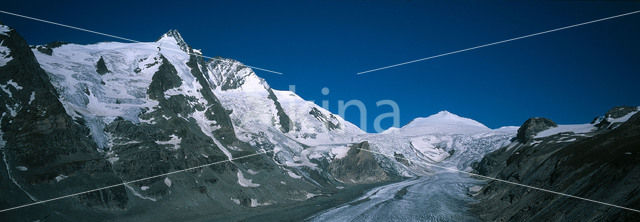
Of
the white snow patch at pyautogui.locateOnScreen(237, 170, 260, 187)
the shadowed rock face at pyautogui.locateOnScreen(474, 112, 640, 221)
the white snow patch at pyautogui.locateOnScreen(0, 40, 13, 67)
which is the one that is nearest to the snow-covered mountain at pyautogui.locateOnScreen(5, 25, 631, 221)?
the white snow patch at pyautogui.locateOnScreen(0, 40, 13, 67)

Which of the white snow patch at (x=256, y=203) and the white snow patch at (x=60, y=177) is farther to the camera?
the white snow patch at (x=256, y=203)

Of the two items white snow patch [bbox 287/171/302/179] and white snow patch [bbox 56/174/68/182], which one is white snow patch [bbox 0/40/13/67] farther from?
white snow patch [bbox 287/171/302/179]

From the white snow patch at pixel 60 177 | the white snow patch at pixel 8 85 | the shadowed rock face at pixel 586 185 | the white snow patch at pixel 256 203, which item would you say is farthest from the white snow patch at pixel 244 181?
the shadowed rock face at pixel 586 185

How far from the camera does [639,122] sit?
50000 mm

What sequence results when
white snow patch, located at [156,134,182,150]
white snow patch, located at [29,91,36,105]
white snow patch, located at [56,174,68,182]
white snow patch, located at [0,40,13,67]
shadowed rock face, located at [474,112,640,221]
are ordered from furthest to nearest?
white snow patch, located at [156,134,182,150] → white snow patch, located at [29,91,36,105] → white snow patch, located at [0,40,13,67] → white snow patch, located at [56,174,68,182] → shadowed rock face, located at [474,112,640,221]

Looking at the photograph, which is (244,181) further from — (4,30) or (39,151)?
(4,30)

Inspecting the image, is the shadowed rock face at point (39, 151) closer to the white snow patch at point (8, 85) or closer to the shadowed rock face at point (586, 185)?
the white snow patch at point (8, 85)

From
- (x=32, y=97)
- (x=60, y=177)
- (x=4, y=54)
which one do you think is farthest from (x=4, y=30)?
(x=60, y=177)

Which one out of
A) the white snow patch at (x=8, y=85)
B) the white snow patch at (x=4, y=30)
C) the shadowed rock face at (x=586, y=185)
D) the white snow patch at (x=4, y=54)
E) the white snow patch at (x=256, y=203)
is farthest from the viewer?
the white snow patch at (x=256, y=203)

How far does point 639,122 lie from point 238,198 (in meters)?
110

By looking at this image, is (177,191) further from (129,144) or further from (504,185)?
(504,185)

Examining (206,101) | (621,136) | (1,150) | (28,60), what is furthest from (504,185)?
(206,101)

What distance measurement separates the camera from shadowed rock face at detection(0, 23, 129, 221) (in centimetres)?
7569

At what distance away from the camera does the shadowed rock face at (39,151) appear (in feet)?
248
